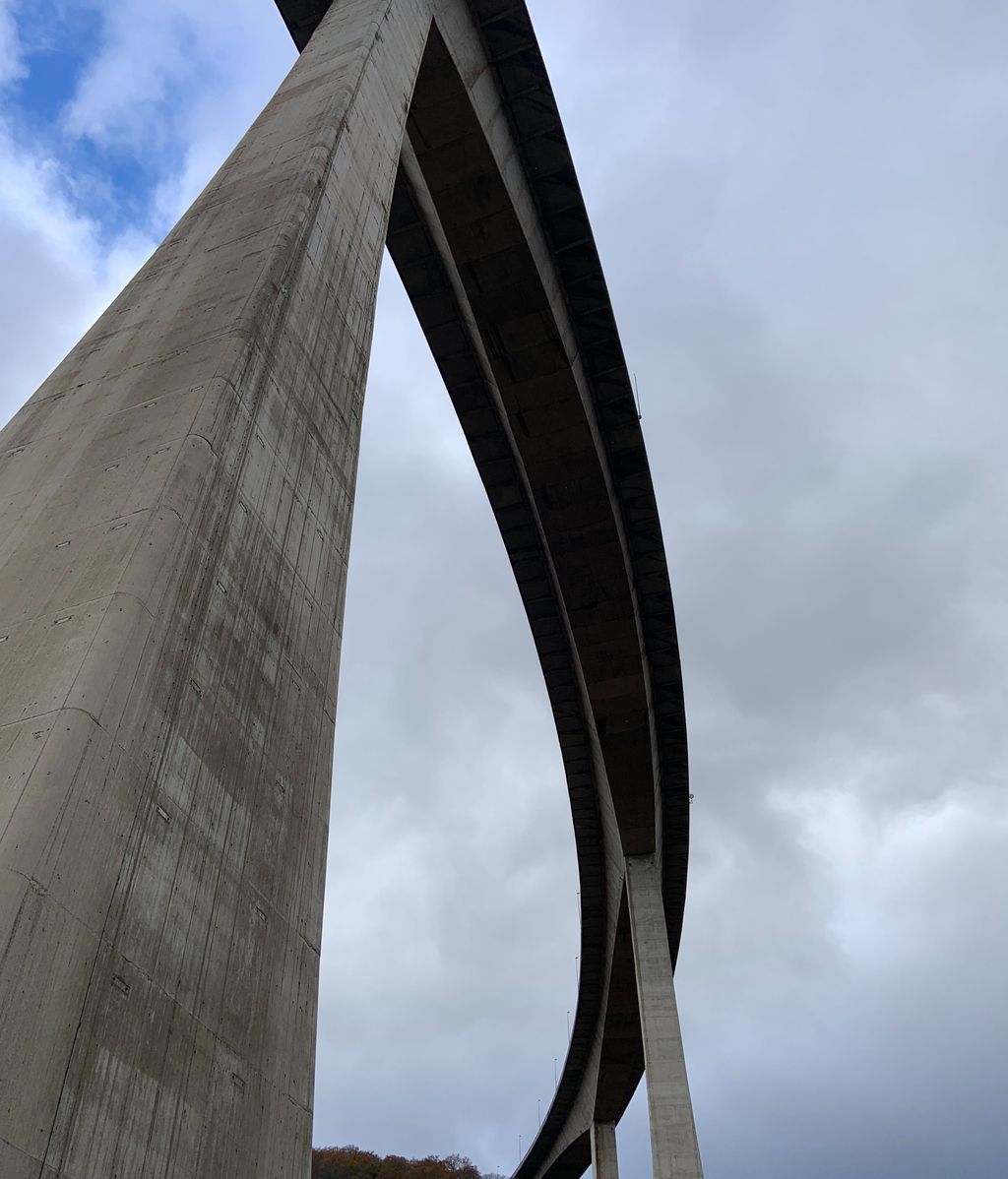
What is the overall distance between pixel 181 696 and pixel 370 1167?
88.0 metres

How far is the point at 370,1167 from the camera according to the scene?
250 feet

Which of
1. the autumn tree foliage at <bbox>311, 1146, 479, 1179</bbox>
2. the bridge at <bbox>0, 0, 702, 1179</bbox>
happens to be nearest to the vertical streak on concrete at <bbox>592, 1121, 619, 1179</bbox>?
the autumn tree foliage at <bbox>311, 1146, 479, 1179</bbox>

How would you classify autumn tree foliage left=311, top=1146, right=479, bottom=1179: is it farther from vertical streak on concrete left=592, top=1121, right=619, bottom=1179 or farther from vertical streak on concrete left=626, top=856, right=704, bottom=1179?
vertical streak on concrete left=626, top=856, right=704, bottom=1179

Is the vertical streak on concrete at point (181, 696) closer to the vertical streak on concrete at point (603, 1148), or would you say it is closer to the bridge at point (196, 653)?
the bridge at point (196, 653)

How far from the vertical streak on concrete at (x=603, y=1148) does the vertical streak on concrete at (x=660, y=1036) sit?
28.7m

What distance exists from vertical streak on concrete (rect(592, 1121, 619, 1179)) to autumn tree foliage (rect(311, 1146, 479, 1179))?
987 inches

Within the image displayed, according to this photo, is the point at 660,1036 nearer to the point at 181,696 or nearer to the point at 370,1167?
the point at 181,696

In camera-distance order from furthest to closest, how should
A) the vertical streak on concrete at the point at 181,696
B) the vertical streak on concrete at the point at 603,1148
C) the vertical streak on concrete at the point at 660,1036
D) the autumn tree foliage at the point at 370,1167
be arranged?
the autumn tree foliage at the point at 370,1167, the vertical streak on concrete at the point at 603,1148, the vertical streak on concrete at the point at 660,1036, the vertical streak on concrete at the point at 181,696

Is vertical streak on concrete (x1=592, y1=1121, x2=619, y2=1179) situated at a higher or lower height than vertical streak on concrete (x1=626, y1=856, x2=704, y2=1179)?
higher

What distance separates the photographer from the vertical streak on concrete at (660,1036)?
86.3ft

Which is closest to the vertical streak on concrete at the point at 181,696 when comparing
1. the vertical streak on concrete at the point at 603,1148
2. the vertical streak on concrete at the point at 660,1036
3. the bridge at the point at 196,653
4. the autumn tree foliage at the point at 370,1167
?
the bridge at the point at 196,653

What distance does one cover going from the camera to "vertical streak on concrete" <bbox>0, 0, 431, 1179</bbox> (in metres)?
3.22

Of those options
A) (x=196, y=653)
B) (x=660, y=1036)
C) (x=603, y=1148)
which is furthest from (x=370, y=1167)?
(x=196, y=653)

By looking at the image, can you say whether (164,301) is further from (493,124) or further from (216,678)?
(493,124)
